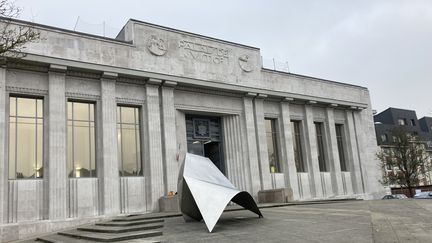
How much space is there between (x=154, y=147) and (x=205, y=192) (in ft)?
37.2

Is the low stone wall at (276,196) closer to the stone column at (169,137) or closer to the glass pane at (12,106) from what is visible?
the stone column at (169,137)

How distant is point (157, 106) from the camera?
81.4 ft

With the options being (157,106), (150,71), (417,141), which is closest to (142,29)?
(150,71)

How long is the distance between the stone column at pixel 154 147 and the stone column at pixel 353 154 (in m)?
18.8

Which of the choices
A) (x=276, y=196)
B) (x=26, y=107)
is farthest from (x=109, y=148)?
(x=276, y=196)

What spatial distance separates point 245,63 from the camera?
2941cm

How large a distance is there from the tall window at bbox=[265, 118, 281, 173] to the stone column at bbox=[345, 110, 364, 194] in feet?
27.2

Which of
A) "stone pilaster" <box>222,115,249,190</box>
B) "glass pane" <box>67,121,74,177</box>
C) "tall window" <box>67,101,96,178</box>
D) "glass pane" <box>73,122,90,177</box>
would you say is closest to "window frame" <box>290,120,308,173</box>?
"stone pilaster" <box>222,115,249,190</box>

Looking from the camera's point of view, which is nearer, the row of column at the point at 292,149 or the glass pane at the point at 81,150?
the glass pane at the point at 81,150

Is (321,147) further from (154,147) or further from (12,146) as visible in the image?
(12,146)

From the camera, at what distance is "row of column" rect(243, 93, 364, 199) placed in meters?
28.3

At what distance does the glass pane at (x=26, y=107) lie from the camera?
68.1 ft

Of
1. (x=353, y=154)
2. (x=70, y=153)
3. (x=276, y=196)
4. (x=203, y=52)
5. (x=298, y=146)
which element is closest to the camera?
(x=70, y=153)

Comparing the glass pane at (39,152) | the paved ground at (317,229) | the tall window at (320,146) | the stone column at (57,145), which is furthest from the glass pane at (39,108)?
the tall window at (320,146)
